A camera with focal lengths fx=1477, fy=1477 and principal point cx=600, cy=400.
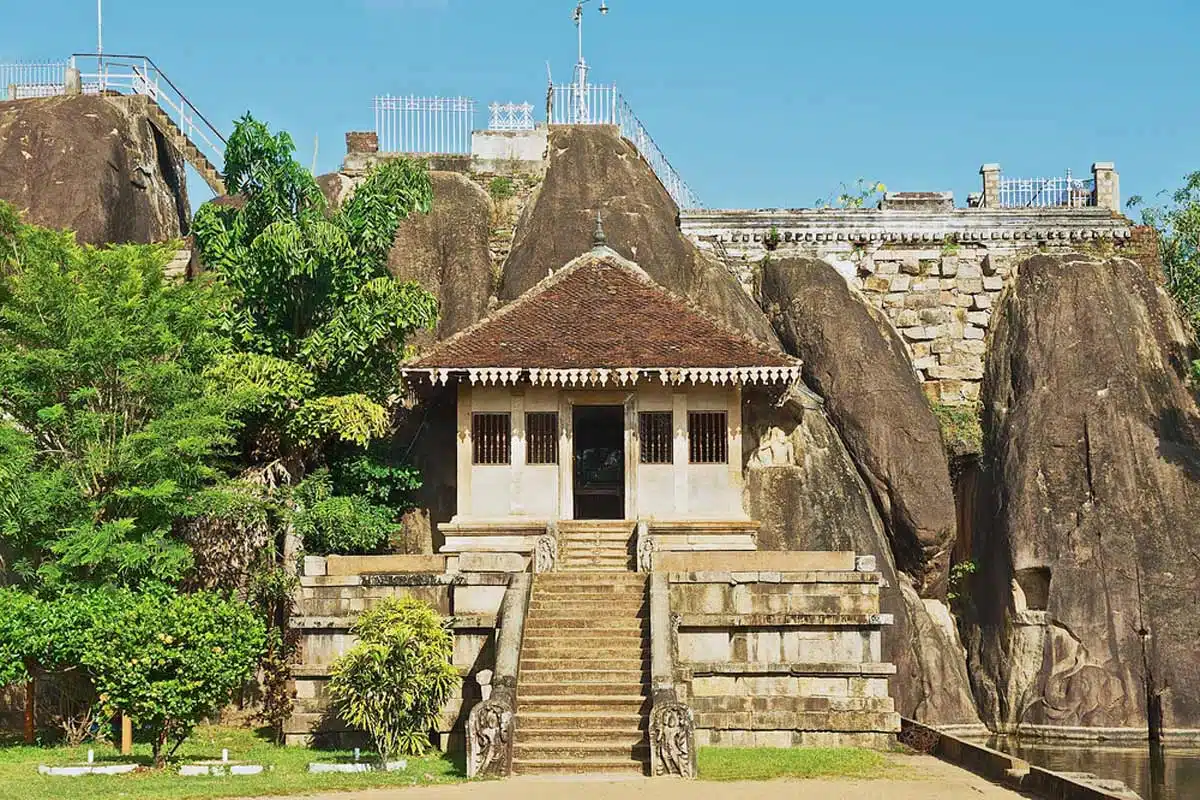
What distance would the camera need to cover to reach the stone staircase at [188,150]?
119 ft

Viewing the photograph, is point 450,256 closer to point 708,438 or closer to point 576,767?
point 708,438

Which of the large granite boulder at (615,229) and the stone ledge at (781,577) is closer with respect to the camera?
the stone ledge at (781,577)

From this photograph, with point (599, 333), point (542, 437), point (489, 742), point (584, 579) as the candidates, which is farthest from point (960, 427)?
point (489, 742)

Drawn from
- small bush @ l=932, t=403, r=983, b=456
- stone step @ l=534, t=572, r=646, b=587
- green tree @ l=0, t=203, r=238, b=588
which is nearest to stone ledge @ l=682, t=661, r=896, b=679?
stone step @ l=534, t=572, r=646, b=587

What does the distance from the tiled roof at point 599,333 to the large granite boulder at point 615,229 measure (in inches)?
138

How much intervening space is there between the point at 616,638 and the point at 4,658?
833 cm

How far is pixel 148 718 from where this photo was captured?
1745cm

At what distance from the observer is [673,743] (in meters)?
17.3

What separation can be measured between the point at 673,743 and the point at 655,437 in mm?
8742

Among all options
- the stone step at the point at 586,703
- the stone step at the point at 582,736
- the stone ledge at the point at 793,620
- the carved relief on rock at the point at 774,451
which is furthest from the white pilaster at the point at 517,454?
the stone step at the point at 582,736

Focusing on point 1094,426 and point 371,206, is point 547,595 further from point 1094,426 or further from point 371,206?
point 1094,426

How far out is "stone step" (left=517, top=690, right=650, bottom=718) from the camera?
18.7 meters

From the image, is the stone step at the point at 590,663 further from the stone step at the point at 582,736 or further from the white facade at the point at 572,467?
the white facade at the point at 572,467

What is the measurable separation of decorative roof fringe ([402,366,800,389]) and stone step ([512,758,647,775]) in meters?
8.20
